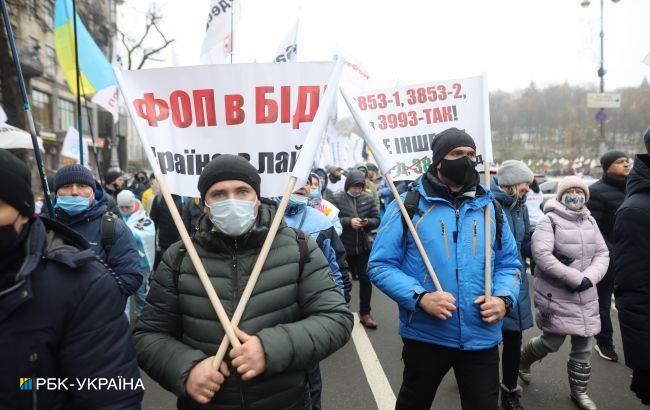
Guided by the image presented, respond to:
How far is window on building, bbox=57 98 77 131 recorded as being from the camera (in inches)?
1308

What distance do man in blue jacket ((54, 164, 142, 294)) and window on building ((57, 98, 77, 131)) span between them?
35.0 m

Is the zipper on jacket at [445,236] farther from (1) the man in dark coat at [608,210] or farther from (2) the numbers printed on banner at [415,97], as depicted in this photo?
(1) the man in dark coat at [608,210]

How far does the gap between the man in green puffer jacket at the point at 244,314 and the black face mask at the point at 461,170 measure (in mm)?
1022

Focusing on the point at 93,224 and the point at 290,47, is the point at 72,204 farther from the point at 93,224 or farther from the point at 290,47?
the point at 290,47

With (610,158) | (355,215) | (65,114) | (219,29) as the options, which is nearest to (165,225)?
(355,215)

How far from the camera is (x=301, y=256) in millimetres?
1951

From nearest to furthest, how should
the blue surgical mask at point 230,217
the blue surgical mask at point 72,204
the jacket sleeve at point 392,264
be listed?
the blue surgical mask at point 230,217 → the jacket sleeve at point 392,264 → the blue surgical mask at point 72,204

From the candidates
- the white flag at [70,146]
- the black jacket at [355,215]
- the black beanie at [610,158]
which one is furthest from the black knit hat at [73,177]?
the white flag at [70,146]

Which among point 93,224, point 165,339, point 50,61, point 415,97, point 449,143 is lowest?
point 165,339

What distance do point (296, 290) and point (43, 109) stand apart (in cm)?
3505

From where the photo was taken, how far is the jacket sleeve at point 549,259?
3303mm

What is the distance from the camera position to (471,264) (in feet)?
7.98

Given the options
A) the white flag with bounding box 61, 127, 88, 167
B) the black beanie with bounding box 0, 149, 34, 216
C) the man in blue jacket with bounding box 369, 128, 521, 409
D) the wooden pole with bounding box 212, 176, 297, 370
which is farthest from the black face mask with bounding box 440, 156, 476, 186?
the white flag with bounding box 61, 127, 88, 167

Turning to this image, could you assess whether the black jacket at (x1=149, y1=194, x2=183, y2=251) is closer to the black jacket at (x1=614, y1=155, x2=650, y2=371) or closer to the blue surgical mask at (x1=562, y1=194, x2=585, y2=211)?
the blue surgical mask at (x1=562, y1=194, x2=585, y2=211)
